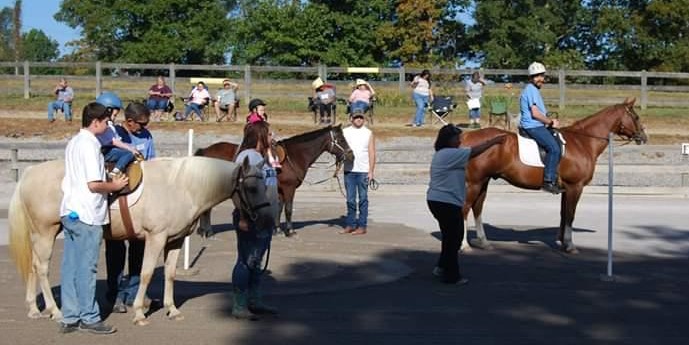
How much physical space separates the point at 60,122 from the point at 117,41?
40.9 m

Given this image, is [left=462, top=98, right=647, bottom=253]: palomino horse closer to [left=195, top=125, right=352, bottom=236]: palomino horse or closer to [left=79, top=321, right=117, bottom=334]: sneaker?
[left=195, top=125, right=352, bottom=236]: palomino horse

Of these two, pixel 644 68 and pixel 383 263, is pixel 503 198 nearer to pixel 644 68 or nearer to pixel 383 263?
pixel 383 263

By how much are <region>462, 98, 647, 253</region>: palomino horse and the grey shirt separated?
8.13ft

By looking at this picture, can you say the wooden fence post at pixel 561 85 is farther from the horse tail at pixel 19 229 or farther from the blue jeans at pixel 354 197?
the horse tail at pixel 19 229

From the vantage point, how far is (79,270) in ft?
28.7

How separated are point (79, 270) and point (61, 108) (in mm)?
26111

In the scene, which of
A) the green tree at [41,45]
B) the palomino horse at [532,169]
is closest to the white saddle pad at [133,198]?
the palomino horse at [532,169]

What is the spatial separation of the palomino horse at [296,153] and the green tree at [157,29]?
2095 inches

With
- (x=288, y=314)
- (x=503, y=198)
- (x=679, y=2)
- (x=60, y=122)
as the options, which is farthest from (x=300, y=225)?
(x=679, y=2)

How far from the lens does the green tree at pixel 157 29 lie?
68.4 meters

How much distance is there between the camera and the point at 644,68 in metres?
64.3

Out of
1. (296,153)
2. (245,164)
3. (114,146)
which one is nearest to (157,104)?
(296,153)

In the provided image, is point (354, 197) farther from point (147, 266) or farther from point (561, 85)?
point (561, 85)

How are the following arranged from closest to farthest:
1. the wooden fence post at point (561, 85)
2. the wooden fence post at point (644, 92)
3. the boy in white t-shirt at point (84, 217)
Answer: the boy in white t-shirt at point (84, 217) < the wooden fence post at point (561, 85) < the wooden fence post at point (644, 92)
